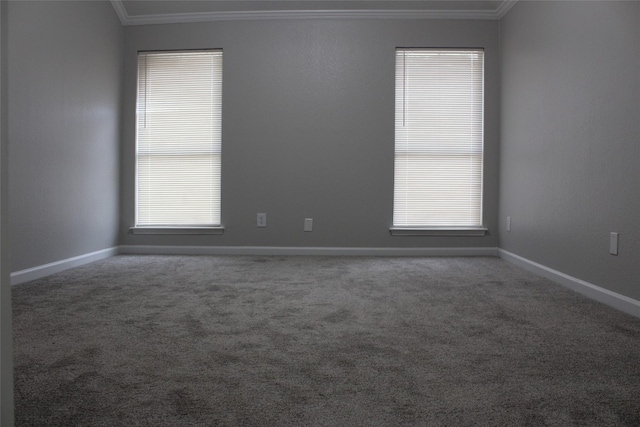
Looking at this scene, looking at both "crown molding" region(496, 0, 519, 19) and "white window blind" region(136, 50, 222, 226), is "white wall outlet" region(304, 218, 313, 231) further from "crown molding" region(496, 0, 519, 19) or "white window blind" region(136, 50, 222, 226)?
"crown molding" region(496, 0, 519, 19)

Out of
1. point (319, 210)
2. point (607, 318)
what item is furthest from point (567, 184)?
point (319, 210)

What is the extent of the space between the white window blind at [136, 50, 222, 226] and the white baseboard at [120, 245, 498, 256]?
26 cm

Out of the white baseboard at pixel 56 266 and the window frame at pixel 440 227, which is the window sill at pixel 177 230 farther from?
the window frame at pixel 440 227

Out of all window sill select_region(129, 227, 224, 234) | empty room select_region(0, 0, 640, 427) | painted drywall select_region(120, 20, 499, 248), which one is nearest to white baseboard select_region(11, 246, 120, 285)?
empty room select_region(0, 0, 640, 427)

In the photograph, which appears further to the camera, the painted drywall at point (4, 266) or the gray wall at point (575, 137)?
the gray wall at point (575, 137)

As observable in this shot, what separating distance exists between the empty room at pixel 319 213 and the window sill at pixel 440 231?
0.9 inches

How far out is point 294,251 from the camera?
153 inches

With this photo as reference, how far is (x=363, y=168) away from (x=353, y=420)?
3052 millimetres

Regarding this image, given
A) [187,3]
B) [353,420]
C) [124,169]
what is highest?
[187,3]

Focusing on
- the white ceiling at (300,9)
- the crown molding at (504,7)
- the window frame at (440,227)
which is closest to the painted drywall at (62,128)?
the white ceiling at (300,9)

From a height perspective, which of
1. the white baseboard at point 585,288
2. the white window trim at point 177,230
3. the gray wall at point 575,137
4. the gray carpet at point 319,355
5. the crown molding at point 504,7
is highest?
the crown molding at point 504,7

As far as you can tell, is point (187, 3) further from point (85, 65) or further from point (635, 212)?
point (635, 212)

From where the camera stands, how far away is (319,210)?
12.8 feet

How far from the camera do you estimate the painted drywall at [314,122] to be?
12.6ft
